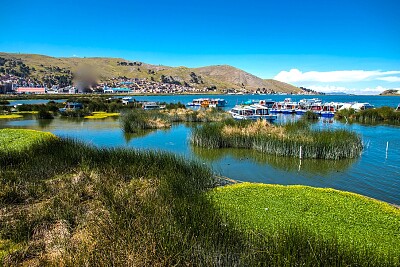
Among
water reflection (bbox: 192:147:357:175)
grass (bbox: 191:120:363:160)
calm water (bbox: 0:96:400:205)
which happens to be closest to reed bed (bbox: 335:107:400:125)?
calm water (bbox: 0:96:400:205)

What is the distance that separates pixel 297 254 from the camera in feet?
16.3

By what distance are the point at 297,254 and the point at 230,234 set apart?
139 centimetres

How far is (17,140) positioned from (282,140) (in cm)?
1499

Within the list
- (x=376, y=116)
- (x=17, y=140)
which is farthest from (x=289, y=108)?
(x=17, y=140)

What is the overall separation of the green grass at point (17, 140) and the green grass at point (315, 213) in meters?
9.93

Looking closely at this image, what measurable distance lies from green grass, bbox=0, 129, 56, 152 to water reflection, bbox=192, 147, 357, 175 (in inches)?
355

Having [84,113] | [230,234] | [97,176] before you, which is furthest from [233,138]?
[84,113]

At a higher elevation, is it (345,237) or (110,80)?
(110,80)

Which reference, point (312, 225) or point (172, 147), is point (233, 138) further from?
point (312, 225)

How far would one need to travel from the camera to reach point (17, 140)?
16.1m

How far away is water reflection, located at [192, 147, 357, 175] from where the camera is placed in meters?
15.7

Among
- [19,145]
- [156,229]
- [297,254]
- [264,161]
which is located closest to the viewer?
[297,254]

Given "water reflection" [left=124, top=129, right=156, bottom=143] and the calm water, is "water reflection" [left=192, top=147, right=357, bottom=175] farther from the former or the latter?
"water reflection" [left=124, top=129, right=156, bottom=143]

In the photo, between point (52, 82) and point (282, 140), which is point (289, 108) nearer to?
point (282, 140)
